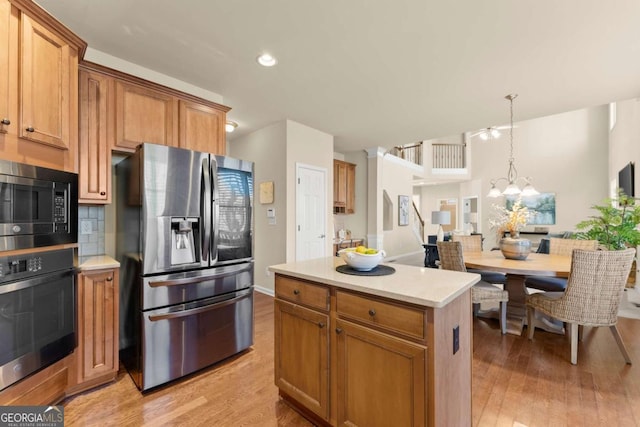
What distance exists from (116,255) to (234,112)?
7.52 ft

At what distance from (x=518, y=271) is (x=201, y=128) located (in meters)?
3.37

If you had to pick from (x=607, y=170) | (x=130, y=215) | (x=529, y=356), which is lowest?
(x=529, y=356)

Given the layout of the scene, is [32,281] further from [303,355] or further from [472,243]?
[472,243]

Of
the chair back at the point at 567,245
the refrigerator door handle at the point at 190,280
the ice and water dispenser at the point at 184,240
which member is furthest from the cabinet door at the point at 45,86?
the chair back at the point at 567,245

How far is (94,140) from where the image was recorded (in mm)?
2188

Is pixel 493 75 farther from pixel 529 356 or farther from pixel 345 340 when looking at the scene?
pixel 345 340

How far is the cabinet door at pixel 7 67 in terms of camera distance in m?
1.45

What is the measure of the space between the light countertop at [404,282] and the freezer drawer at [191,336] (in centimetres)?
83

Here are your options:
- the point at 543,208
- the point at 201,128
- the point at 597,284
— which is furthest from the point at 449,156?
the point at 201,128

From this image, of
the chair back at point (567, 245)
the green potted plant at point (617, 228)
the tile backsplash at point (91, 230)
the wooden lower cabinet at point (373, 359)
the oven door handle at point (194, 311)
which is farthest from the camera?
the chair back at point (567, 245)

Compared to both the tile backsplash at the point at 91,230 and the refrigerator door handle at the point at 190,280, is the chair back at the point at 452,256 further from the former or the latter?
the tile backsplash at the point at 91,230

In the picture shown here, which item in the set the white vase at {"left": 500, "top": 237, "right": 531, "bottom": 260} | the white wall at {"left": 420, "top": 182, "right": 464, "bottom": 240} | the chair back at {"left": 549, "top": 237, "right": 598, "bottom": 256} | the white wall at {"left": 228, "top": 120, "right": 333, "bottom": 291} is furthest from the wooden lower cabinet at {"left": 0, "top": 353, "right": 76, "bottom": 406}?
the white wall at {"left": 420, "top": 182, "right": 464, "bottom": 240}

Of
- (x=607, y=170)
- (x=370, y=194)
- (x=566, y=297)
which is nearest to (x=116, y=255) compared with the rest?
(x=566, y=297)

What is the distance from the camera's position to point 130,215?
218cm
